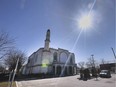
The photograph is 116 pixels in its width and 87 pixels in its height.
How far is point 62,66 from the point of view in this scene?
41.1m

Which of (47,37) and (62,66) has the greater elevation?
(47,37)

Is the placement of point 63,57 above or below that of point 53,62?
above

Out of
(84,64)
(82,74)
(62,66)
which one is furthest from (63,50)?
(84,64)

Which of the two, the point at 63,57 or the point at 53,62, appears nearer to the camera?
the point at 53,62

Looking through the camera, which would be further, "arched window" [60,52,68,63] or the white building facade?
"arched window" [60,52,68,63]

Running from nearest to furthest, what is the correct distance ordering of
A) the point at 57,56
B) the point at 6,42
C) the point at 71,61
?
the point at 6,42 < the point at 57,56 < the point at 71,61

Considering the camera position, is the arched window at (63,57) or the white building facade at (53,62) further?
the arched window at (63,57)

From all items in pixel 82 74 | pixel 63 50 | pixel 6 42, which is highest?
pixel 63 50

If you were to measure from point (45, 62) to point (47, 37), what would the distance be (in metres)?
9.06

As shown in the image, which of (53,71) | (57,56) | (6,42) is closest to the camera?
(6,42)

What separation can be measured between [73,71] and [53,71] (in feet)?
30.7

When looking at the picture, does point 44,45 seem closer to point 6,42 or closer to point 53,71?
point 53,71

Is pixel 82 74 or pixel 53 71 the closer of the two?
pixel 82 74

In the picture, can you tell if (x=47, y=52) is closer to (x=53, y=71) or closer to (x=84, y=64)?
(x=53, y=71)
